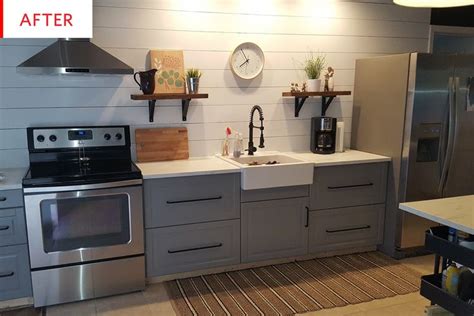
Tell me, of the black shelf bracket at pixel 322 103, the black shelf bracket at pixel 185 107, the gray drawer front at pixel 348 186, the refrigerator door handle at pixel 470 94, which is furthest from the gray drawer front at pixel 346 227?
the black shelf bracket at pixel 185 107

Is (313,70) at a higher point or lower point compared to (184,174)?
higher

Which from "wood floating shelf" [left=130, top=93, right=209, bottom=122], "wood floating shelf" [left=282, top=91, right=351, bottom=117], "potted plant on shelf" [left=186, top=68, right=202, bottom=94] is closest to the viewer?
"wood floating shelf" [left=130, top=93, right=209, bottom=122]

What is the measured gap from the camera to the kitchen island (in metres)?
1.83

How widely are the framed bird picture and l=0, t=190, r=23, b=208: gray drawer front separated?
48.4 inches

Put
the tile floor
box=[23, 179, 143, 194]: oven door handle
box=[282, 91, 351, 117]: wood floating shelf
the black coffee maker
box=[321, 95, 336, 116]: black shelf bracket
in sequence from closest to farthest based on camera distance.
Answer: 1. box=[23, 179, 143, 194]: oven door handle
2. the tile floor
3. box=[282, 91, 351, 117]: wood floating shelf
4. the black coffee maker
5. box=[321, 95, 336, 116]: black shelf bracket

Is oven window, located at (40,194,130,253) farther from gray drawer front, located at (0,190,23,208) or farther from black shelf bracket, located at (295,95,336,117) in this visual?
black shelf bracket, located at (295,95,336,117)

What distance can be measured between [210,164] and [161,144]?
0.45m

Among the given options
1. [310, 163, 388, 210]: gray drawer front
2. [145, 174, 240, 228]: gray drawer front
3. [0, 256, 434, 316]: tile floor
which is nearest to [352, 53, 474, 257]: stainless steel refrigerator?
[310, 163, 388, 210]: gray drawer front

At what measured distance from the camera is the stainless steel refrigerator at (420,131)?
3.30 metres

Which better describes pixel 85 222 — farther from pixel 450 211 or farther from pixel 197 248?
pixel 450 211

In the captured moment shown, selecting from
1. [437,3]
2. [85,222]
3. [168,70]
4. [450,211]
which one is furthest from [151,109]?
[450,211]

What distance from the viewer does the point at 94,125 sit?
3.20 m

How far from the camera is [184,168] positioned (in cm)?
305

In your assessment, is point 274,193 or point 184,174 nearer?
point 184,174
